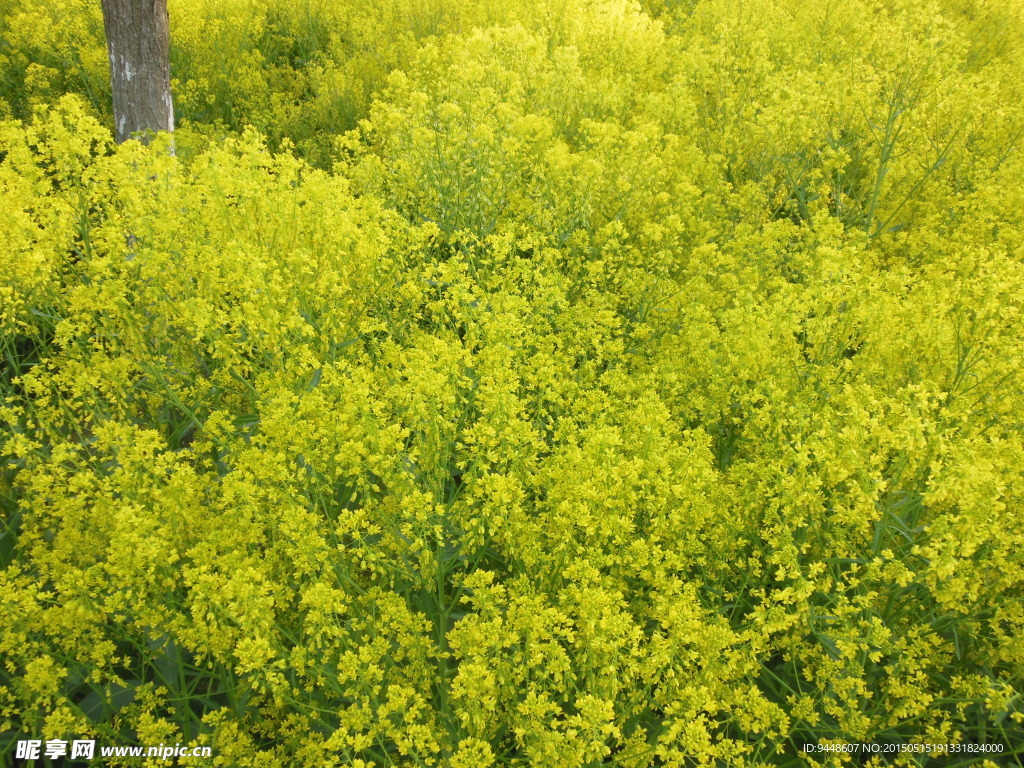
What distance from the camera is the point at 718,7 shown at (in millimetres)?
8312

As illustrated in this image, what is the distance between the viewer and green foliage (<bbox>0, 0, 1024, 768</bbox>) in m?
2.35

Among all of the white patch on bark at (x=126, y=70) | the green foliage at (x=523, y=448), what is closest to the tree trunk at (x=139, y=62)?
the white patch on bark at (x=126, y=70)

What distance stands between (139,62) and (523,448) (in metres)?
4.23

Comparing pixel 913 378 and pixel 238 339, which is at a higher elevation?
pixel 913 378

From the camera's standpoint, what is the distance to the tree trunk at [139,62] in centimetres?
468

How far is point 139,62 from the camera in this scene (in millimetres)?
4805

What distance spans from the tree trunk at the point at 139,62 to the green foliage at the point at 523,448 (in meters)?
1.16

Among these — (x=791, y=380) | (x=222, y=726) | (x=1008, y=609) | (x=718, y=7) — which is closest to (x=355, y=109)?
(x=718, y=7)

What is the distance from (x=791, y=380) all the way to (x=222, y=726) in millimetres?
2956

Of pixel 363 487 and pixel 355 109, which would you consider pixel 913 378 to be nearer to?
pixel 363 487

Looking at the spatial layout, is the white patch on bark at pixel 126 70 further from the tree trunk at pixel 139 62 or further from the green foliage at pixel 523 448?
the green foliage at pixel 523 448

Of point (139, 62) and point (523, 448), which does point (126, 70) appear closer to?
point (139, 62)

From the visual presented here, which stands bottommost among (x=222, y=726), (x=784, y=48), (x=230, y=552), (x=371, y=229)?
(x=222, y=726)

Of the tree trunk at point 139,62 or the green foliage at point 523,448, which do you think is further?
the tree trunk at point 139,62
